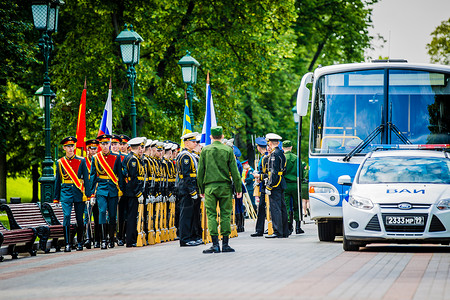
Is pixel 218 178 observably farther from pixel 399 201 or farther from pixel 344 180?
pixel 399 201

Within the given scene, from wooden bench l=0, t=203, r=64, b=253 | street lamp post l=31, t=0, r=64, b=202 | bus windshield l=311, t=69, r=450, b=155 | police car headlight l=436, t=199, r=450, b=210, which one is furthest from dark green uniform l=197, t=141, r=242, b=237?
street lamp post l=31, t=0, r=64, b=202

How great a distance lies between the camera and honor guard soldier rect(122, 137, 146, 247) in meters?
18.3

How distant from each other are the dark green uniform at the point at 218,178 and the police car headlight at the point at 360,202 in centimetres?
188

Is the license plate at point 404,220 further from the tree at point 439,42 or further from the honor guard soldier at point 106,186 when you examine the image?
the tree at point 439,42

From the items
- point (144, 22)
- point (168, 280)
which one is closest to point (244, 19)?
point (144, 22)

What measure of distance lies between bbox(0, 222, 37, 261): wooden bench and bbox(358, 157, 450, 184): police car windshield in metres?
5.93

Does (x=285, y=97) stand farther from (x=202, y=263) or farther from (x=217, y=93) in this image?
(x=202, y=263)

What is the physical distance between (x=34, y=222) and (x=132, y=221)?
1.84 m

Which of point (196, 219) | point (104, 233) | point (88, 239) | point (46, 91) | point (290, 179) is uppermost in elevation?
point (46, 91)

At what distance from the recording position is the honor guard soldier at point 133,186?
60.2ft

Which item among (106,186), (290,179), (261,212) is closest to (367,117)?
(290,179)

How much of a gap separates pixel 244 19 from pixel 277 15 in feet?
4.19

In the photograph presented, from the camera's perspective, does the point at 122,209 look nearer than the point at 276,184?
Yes

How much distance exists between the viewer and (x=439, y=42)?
237 feet
